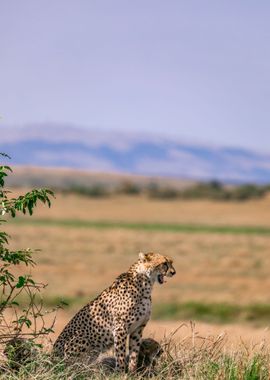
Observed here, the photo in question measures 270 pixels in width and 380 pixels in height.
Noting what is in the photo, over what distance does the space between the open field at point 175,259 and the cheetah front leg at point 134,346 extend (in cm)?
173

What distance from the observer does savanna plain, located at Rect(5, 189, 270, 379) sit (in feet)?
36.0

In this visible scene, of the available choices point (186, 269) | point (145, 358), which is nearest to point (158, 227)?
point (186, 269)

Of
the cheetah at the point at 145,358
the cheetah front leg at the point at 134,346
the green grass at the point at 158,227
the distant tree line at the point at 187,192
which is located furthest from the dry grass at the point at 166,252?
the distant tree line at the point at 187,192

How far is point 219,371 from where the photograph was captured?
9211mm

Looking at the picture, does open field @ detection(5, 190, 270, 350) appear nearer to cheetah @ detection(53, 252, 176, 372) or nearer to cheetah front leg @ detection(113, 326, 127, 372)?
cheetah @ detection(53, 252, 176, 372)

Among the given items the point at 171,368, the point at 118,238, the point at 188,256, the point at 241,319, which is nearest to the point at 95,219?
the point at 118,238

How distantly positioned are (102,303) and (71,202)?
3105 inches

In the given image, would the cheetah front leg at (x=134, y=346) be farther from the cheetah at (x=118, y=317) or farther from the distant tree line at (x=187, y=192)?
the distant tree line at (x=187, y=192)

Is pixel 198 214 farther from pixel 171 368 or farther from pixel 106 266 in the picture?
pixel 171 368

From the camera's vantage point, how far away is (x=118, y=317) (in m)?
9.35

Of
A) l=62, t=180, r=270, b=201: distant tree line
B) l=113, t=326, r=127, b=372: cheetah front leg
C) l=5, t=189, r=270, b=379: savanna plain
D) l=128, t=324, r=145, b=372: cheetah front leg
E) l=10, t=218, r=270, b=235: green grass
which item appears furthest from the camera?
l=62, t=180, r=270, b=201: distant tree line

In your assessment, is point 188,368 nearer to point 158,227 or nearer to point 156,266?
point 156,266

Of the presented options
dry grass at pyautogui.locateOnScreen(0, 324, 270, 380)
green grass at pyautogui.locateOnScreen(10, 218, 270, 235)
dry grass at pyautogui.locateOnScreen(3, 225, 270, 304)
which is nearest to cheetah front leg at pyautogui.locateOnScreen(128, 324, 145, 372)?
dry grass at pyautogui.locateOnScreen(0, 324, 270, 380)

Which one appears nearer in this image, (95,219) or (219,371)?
(219,371)
